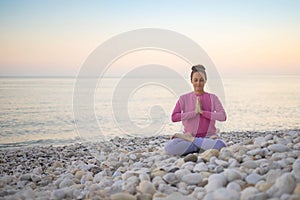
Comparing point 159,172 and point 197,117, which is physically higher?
point 197,117

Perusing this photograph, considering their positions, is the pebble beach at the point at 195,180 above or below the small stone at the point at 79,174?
above

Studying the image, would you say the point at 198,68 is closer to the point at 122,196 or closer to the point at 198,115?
the point at 198,115

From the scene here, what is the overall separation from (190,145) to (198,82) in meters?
1.09

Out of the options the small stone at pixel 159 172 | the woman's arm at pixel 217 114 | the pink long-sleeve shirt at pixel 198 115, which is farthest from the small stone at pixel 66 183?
the woman's arm at pixel 217 114

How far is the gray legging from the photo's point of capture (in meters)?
5.54

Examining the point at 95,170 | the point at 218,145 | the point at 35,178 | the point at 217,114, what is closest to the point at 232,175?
the point at 218,145

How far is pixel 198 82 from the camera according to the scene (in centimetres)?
582

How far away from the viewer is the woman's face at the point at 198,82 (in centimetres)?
579

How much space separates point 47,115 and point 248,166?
58.4ft

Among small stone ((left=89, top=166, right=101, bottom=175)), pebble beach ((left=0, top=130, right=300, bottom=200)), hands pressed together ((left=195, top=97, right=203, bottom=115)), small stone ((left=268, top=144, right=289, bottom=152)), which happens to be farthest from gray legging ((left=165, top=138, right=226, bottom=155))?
small stone ((left=89, top=166, right=101, bottom=175))

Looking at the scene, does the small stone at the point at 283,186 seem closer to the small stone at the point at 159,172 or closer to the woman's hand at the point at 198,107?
the small stone at the point at 159,172

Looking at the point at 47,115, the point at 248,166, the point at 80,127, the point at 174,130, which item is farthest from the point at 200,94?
the point at 47,115

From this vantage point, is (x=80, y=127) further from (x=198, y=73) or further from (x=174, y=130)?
(x=198, y=73)

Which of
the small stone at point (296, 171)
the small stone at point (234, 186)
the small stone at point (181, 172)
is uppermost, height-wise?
the small stone at point (296, 171)
